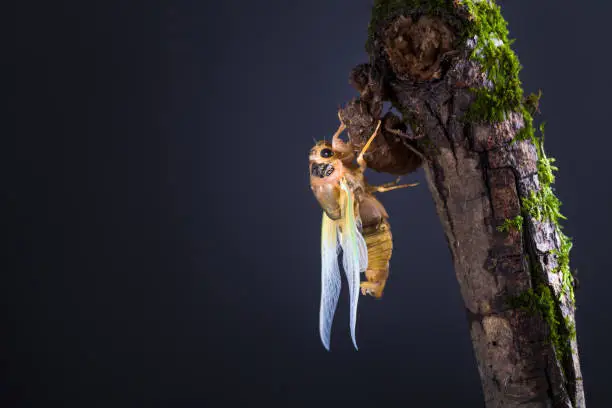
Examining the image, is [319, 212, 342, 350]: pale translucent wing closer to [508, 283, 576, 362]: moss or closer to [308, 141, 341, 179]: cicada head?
[308, 141, 341, 179]: cicada head

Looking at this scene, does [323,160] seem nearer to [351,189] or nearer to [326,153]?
[326,153]

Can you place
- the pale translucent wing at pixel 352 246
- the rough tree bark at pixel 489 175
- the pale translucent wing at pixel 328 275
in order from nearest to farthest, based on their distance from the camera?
the rough tree bark at pixel 489 175 < the pale translucent wing at pixel 352 246 < the pale translucent wing at pixel 328 275

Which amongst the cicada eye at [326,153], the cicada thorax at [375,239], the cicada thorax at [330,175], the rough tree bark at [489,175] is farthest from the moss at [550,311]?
the cicada eye at [326,153]

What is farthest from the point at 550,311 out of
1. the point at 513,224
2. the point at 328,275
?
the point at 328,275

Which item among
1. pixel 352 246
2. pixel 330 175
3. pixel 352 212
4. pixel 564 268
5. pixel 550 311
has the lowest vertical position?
pixel 550 311

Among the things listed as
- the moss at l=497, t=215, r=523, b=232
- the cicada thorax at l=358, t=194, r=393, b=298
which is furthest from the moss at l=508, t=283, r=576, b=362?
the cicada thorax at l=358, t=194, r=393, b=298

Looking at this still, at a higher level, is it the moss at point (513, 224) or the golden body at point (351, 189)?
the golden body at point (351, 189)

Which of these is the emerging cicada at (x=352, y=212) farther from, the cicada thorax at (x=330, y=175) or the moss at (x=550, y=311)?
the moss at (x=550, y=311)
